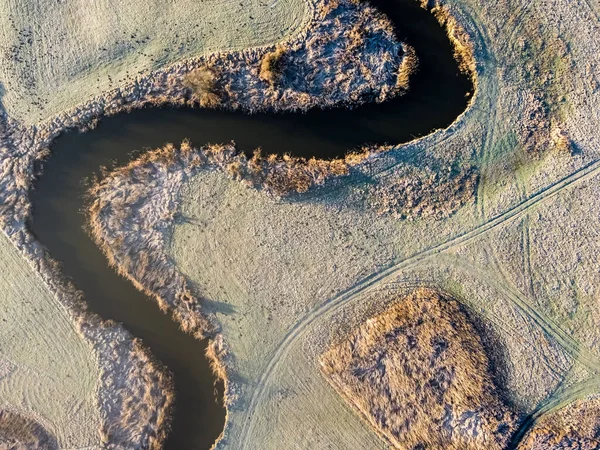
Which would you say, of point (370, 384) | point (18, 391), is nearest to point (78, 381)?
point (18, 391)

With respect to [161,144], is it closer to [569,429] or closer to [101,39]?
[101,39]

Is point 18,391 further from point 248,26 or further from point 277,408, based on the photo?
point 248,26

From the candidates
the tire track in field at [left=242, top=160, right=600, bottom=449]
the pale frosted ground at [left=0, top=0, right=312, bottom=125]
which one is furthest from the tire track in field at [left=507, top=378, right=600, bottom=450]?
the pale frosted ground at [left=0, top=0, right=312, bottom=125]

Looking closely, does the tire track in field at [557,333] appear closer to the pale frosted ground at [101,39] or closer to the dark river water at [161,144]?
the dark river water at [161,144]

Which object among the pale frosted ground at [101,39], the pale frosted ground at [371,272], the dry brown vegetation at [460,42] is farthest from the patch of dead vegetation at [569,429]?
the pale frosted ground at [101,39]

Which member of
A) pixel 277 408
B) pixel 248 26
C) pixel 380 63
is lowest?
pixel 277 408

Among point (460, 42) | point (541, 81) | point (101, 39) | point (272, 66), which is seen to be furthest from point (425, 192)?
point (101, 39)

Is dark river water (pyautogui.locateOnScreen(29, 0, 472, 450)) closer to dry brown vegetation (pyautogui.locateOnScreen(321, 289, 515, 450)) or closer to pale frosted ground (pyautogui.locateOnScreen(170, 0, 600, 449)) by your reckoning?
pale frosted ground (pyautogui.locateOnScreen(170, 0, 600, 449))
